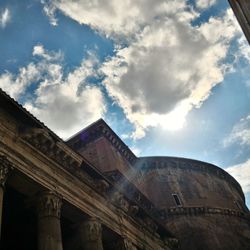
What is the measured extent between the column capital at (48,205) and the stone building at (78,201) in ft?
0.08

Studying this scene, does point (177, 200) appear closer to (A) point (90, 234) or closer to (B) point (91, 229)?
(B) point (91, 229)

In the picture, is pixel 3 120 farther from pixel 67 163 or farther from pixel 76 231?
pixel 76 231

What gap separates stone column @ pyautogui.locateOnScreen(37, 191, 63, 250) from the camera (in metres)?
8.30

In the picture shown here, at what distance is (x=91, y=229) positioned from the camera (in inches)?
407

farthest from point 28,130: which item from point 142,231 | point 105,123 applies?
point 105,123

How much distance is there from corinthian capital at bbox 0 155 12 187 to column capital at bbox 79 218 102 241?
3.51 m

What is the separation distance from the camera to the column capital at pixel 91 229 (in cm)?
1020

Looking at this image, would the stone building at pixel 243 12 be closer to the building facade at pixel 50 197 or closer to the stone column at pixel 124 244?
the building facade at pixel 50 197

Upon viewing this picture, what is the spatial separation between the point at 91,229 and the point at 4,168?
3.77 metres

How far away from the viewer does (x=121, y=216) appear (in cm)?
1249

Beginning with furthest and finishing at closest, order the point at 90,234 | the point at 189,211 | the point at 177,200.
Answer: the point at 177,200 → the point at 189,211 → the point at 90,234

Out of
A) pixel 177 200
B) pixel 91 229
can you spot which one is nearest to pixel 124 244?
pixel 91 229

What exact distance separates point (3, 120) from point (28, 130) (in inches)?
29.0

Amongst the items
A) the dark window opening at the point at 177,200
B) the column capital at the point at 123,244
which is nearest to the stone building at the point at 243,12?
the column capital at the point at 123,244
